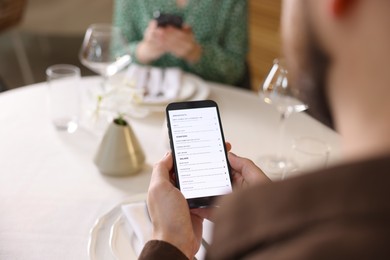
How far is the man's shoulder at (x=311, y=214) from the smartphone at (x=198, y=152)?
1.49ft

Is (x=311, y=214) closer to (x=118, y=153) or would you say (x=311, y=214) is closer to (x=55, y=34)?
(x=118, y=153)

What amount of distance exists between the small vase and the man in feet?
2.09

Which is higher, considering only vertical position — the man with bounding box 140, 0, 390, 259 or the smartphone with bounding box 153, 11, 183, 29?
the man with bounding box 140, 0, 390, 259

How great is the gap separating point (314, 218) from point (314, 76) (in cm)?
14

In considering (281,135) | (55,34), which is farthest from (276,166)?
(55,34)

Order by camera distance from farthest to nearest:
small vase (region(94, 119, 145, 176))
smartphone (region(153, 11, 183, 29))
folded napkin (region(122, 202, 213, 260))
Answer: smartphone (region(153, 11, 183, 29)) < small vase (region(94, 119, 145, 176)) < folded napkin (region(122, 202, 213, 260))

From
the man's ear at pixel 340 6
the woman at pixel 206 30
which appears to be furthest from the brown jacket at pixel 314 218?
the woman at pixel 206 30

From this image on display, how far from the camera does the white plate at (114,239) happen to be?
2.87 ft

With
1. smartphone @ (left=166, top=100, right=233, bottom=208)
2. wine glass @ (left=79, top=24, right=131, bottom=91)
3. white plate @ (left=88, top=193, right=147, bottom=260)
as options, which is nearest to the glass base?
smartphone @ (left=166, top=100, right=233, bottom=208)

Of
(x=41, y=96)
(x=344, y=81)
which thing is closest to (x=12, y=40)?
(x=41, y=96)

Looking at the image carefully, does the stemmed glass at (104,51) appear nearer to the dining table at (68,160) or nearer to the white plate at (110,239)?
the dining table at (68,160)

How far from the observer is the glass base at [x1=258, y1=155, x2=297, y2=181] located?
45.7 inches

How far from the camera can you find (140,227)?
0.92 metres

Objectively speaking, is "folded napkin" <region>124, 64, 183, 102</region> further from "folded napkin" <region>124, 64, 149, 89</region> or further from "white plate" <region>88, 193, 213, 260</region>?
"white plate" <region>88, 193, 213, 260</region>
